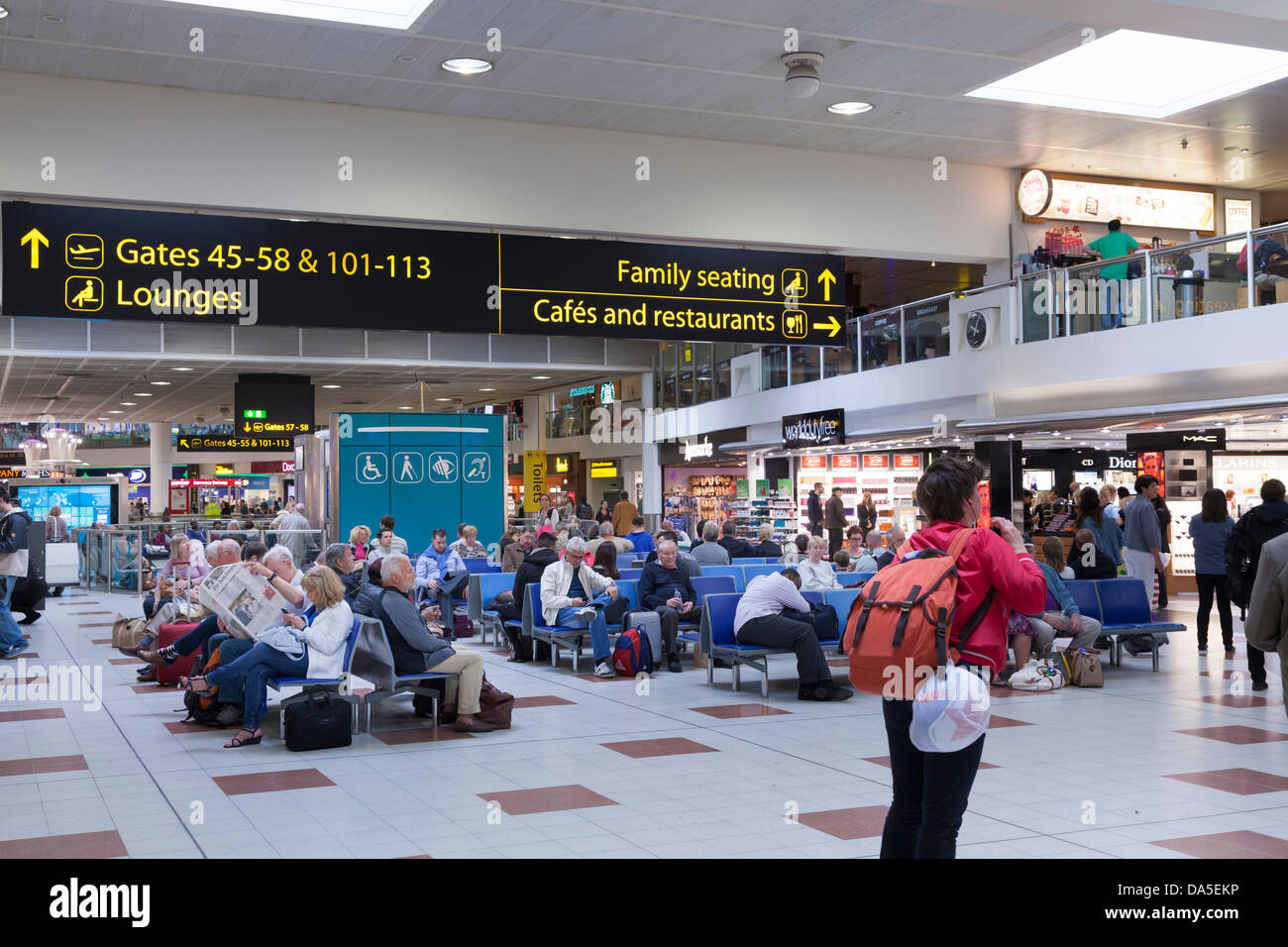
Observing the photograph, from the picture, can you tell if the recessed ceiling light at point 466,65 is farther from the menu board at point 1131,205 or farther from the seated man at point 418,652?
the menu board at point 1131,205

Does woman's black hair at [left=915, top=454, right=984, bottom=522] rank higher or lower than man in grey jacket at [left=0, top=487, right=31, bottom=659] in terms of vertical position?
higher

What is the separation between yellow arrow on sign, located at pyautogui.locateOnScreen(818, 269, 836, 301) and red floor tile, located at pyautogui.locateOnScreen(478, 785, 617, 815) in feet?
19.0

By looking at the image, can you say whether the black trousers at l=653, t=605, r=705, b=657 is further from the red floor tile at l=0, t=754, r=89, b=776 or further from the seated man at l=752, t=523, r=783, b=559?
the red floor tile at l=0, t=754, r=89, b=776

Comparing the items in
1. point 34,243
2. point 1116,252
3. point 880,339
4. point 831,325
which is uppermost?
point 1116,252

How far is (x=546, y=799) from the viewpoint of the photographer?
6.92 meters

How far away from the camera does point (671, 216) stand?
38.4ft

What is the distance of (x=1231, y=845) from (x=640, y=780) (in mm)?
3241

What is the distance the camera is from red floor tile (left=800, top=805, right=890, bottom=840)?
6098 millimetres

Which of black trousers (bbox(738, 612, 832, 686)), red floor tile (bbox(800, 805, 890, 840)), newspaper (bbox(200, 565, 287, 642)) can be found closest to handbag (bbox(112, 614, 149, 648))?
newspaper (bbox(200, 565, 287, 642))

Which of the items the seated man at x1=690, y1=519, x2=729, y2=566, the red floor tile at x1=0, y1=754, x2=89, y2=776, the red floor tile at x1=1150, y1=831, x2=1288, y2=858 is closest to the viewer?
the red floor tile at x1=1150, y1=831, x2=1288, y2=858

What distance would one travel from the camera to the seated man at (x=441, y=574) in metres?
15.8

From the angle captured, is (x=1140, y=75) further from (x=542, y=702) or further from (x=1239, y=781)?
(x=542, y=702)

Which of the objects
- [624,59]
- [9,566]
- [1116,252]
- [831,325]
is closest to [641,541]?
[831,325]
